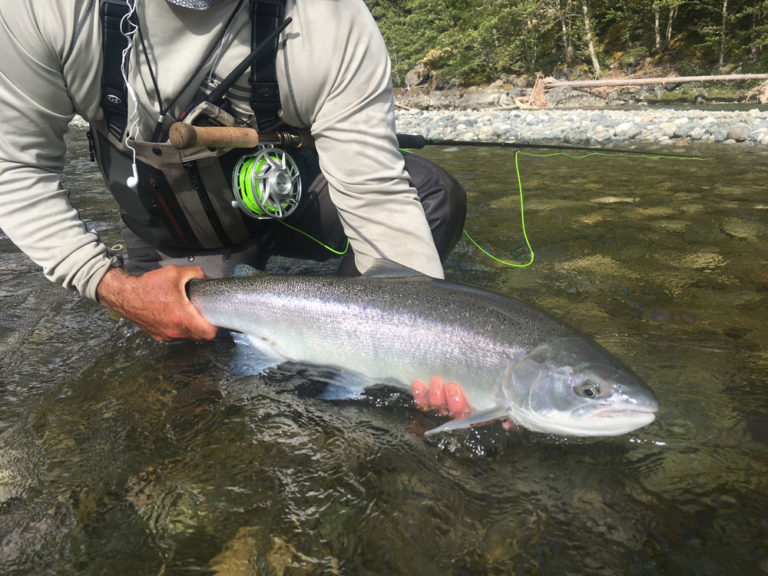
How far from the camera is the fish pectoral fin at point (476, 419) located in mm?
1780

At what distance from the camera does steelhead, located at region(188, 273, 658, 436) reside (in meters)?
1.75

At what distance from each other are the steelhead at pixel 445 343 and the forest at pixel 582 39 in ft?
87.2

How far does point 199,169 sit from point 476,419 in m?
1.80

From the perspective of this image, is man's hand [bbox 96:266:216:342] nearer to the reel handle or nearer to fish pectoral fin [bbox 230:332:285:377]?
fish pectoral fin [bbox 230:332:285:377]

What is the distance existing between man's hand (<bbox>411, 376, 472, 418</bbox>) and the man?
Answer: 613mm

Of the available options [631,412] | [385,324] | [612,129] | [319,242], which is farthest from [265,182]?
[612,129]

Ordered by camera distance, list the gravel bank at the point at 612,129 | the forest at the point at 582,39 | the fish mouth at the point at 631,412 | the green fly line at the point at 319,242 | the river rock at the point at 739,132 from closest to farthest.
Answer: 1. the fish mouth at the point at 631,412
2. the green fly line at the point at 319,242
3. the river rock at the point at 739,132
4. the gravel bank at the point at 612,129
5. the forest at the point at 582,39

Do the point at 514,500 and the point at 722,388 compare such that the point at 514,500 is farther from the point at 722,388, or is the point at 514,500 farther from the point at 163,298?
the point at 163,298

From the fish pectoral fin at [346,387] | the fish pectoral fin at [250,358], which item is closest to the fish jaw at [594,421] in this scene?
the fish pectoral fin at [346,387]

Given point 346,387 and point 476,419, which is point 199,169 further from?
point 476,419

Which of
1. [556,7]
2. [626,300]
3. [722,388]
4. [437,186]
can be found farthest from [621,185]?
[556,7]

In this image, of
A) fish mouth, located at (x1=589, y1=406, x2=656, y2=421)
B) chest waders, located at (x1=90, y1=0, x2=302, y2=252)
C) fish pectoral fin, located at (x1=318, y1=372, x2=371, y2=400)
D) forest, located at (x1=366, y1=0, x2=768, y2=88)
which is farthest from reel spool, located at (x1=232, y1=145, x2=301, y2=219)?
forest, located at (x1=366, y1=0, x2=768, y2=88)

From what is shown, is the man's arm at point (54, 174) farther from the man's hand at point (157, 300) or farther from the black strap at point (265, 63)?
the black strap at point (265, 63)

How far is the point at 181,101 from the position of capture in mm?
2416
